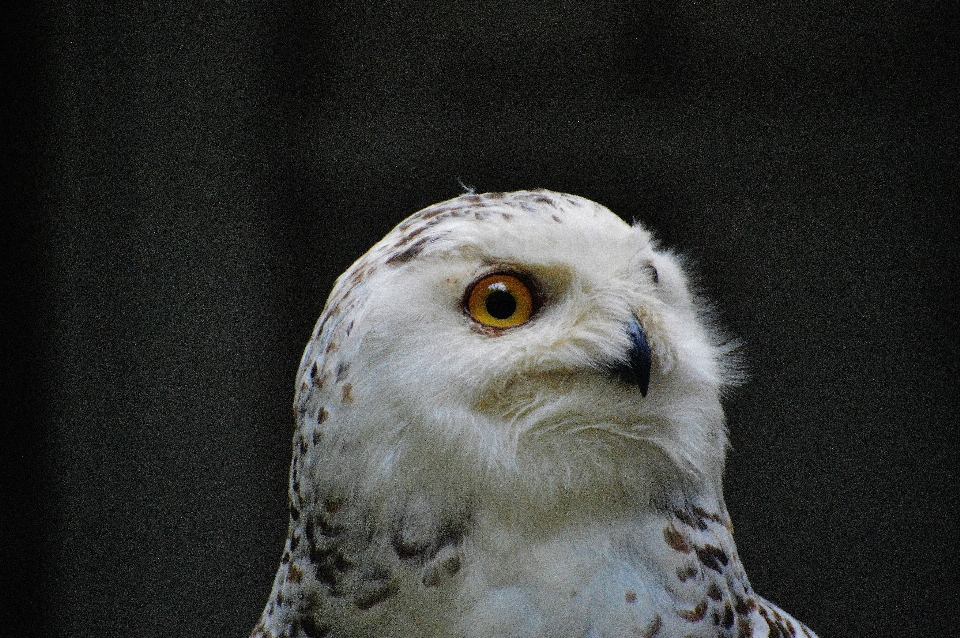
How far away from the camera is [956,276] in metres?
1.46

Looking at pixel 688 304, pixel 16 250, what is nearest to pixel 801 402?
pixel 688 304

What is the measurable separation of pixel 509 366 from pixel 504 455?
9cm

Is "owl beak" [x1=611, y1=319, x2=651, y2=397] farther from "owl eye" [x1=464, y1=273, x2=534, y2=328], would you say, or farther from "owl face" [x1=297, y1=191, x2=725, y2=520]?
"owl eye" [x1=464, y1=273, x2=534, y2=328]

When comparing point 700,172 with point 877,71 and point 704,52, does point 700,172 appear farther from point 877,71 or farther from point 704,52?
point 877,71

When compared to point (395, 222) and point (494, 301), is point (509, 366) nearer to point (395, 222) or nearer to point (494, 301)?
point (494, 301)

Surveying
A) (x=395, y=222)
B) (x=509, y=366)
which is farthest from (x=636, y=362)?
(x=395, y=222)

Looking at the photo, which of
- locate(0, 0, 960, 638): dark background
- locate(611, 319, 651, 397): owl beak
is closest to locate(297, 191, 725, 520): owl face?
locate(611, 319, 651, 397): owl beak

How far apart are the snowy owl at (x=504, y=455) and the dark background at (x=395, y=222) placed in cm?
66

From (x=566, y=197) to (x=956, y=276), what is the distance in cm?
100

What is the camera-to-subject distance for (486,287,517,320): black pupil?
0.77 m

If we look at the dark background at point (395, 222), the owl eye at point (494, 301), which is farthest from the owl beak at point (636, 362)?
the dark background at point (395, 222)

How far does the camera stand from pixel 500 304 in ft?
2.54

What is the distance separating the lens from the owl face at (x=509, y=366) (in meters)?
0.76

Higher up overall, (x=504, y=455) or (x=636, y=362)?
(x=636, y=362)
